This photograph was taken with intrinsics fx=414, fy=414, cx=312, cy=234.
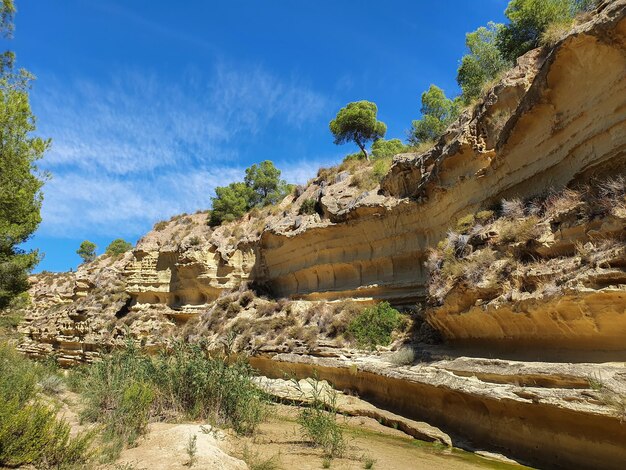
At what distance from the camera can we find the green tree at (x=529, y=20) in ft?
65.0

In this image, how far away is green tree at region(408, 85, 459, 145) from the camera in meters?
30.7

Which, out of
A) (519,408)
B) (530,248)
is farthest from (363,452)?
(530,248)

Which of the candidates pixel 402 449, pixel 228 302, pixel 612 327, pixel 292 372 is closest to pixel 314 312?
pixel 292 372

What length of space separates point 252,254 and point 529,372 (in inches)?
891

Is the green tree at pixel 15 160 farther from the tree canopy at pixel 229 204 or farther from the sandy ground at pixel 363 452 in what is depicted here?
the tree canopy at pixel 229 204

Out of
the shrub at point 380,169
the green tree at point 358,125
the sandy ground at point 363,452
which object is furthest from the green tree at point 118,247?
the sandy ground at point 363,452

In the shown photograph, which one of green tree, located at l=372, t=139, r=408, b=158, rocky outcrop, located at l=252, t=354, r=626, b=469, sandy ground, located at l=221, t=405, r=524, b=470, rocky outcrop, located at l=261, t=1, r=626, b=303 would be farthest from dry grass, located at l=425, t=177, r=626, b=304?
green tree, located at l=372, t=139, r=408, b=158

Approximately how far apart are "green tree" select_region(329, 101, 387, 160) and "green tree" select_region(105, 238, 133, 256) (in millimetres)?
33546

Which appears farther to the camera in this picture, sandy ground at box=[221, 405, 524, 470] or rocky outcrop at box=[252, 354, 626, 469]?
sandy ground at box=[221, 405, 524, 470]

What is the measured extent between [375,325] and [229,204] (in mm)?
26329

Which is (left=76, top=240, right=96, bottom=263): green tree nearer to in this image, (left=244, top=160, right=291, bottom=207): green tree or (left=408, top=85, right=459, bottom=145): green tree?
(left=244, top=160, right=291, bottom=207): green tree

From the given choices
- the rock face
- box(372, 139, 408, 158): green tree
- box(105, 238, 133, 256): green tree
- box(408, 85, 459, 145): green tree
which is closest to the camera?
the rock face

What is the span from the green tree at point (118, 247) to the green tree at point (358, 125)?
110ft

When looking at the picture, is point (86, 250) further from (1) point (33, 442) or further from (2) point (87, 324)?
(1) point (33, 442)
